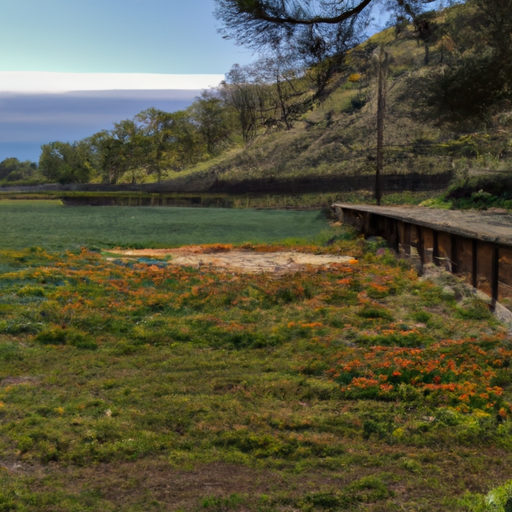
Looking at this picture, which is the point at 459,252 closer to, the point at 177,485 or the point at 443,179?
the point at 177,485

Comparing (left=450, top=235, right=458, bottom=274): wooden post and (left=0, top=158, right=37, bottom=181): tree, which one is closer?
(left=450, top=235, right=458, bottom=274): wooden post

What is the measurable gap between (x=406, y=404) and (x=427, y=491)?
178cm

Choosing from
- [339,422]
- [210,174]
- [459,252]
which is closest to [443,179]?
[210,174]

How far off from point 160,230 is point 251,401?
23699 millimetres

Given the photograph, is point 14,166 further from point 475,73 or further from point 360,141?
point 475,73

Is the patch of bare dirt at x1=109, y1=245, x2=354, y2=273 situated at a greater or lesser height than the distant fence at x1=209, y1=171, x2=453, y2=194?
lesser

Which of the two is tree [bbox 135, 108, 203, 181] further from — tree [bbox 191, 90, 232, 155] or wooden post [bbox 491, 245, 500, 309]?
wooden post [bbox 491, 245, 500, 309]

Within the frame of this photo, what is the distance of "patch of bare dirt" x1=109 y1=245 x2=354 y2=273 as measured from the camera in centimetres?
1711

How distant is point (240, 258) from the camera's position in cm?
1948

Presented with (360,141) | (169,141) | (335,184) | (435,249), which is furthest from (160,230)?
(169,141)

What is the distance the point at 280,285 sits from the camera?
1288 cm

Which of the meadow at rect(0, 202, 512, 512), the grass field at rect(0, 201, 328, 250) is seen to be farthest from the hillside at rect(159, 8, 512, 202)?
the meadow at rect(0, 202, 512, 512)

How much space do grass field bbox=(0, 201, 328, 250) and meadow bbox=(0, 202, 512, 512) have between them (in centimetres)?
1136

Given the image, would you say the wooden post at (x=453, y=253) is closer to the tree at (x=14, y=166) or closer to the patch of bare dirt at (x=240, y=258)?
the patch of bare dirt at (x=240, y=258)
